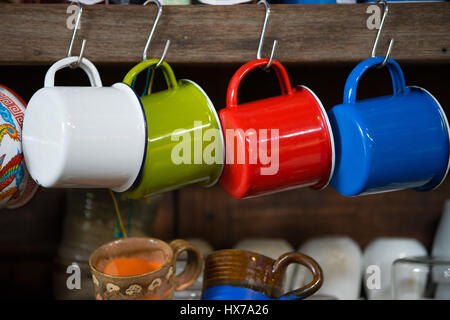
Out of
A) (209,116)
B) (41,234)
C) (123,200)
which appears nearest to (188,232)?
(123,200)

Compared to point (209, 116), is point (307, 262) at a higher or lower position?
lower

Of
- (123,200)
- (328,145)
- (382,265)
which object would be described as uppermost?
(328,145)

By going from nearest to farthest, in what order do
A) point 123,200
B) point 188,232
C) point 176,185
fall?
point 176,185 < point 123,200 < point 188,232

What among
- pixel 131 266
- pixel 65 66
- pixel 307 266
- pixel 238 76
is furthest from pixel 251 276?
pixel 65 66

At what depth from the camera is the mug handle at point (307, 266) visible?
768mm

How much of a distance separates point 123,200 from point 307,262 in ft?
1.39

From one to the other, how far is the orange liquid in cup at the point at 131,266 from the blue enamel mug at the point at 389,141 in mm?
346

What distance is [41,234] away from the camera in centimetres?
110

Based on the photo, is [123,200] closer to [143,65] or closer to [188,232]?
[188,232]

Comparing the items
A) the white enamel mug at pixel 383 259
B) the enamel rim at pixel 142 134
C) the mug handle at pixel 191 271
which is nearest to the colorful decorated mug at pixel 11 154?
the enamel rim at pixel 142 134

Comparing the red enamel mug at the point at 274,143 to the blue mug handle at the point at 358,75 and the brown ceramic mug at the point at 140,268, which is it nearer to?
the blue mug handle at the point at 358,75

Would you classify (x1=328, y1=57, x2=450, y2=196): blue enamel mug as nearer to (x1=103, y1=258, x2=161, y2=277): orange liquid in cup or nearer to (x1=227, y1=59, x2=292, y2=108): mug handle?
(x1=227, y1=59, x2=292, y2=108): mug handle

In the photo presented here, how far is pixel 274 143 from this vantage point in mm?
681

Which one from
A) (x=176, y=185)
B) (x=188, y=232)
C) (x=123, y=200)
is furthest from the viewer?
(x=188, y=232)
